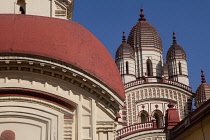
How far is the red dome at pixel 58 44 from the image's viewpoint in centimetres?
1538

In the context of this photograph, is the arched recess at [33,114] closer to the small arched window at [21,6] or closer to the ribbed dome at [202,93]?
the small arched window at [21,6]

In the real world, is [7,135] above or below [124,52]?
below

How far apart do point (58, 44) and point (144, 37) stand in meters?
28.5

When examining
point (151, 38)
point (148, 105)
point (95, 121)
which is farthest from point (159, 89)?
point (95, 121)

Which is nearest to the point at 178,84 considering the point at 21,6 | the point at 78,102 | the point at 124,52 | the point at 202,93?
the point at 202,93

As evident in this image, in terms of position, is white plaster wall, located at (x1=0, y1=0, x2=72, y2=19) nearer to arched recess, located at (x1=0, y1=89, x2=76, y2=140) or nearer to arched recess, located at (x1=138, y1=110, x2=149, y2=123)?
arched recess, located at (x1=0, y1=89, x2=76, y2=140)

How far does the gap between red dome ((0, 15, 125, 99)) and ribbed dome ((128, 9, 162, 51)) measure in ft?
88.0

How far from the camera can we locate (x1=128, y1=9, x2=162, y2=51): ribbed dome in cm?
4338

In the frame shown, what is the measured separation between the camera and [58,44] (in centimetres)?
1578

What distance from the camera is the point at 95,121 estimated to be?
1557 centimetres

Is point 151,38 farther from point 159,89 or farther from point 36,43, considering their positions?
point 36,43

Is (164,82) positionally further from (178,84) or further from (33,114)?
(33,114)

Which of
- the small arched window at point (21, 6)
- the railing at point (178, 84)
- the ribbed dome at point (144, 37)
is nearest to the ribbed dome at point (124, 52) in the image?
the ribbed dome at point (144, 37)

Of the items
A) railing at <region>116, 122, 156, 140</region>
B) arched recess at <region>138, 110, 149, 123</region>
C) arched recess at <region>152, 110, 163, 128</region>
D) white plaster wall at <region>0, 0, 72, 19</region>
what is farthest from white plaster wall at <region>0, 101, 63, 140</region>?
arched recess at <region>152, 110, 163, 128</region>
